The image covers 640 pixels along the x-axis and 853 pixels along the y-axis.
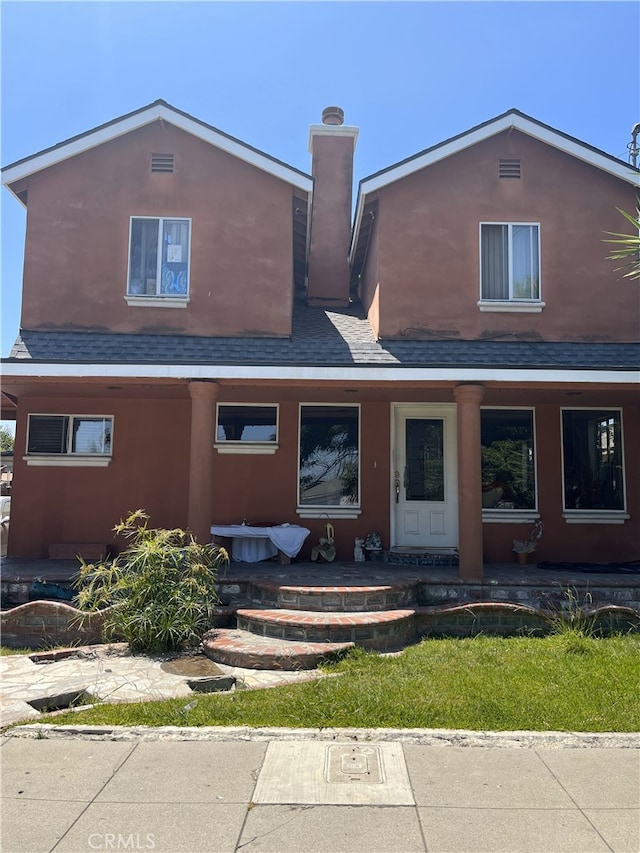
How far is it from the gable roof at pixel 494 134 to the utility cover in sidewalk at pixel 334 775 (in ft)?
27.6

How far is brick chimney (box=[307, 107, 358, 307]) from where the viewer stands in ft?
42.9

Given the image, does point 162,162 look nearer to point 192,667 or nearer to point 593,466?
point 192,667

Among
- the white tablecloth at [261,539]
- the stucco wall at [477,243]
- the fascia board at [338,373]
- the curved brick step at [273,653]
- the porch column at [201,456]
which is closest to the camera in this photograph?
the curved brick step at [273,653]

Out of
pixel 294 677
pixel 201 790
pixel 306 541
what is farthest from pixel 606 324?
pixel 201 790

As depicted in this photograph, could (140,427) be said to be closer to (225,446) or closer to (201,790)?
(225,446)

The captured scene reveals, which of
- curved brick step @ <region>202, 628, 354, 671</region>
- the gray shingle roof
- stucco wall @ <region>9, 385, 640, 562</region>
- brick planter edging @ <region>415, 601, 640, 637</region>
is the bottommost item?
curved brick step @ <region>202, 628, 354, 671</region>

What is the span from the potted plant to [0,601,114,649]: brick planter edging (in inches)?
255

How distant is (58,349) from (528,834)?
831 cm

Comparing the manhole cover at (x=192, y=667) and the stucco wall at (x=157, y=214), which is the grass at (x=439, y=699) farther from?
the stucco wall at (x=157, y=214)

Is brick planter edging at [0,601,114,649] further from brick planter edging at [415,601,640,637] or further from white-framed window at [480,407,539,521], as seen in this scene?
white-framed window at [480,407,539,521]

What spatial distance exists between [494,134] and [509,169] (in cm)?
61

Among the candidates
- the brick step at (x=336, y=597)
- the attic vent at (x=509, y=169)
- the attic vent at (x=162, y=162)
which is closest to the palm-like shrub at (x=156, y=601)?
the brick step at (x=336, y=597)

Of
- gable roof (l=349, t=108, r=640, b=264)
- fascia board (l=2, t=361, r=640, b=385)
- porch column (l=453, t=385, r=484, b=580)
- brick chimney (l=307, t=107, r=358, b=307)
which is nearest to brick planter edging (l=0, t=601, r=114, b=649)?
fascia board (l=2, t=361, r=640, b=385)

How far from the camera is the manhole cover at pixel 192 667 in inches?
242
